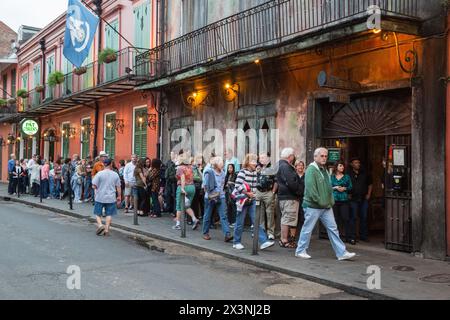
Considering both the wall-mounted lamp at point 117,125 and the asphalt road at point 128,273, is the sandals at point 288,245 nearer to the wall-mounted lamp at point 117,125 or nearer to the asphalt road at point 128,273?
the asphalt road at point 128,273

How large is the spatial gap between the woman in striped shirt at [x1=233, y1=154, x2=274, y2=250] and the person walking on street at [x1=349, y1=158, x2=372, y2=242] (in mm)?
1961

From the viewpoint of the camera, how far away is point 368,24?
8.49 meters

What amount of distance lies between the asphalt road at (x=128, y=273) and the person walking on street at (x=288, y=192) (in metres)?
1.55

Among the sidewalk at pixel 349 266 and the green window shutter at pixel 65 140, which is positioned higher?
the green window shutter at pixel 65 140

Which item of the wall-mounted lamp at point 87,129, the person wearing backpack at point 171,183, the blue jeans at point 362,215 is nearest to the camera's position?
the blue jeans at point 362,215

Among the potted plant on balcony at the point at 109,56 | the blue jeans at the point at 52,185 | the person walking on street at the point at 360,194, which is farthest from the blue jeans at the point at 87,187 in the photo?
the person walking on street at the point at 360,194

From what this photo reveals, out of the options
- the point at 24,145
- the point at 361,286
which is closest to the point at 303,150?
the point at 361,286

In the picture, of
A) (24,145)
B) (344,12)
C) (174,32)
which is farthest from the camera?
(24,145)

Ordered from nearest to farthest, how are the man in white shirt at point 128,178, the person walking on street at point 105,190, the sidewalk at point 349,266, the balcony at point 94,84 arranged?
the sidewalk at point 349,266, the person walking on street at point 105,190, the man in white shirt at point 128,178, the balcony at point 94,84

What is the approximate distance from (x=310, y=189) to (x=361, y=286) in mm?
2144

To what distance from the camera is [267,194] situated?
10.3m

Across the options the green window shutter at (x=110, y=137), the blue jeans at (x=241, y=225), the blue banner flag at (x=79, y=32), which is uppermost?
the blue banner flag at (x=79, y=32)

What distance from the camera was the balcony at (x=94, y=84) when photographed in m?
17.2
